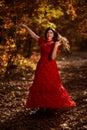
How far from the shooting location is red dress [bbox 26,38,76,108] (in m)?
9.05

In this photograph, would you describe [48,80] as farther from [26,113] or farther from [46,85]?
[26,113]

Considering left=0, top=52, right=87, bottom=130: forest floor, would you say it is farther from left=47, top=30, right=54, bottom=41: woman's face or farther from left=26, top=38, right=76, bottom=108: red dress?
left=47, top=30, right=54, bottom=41: woman's face

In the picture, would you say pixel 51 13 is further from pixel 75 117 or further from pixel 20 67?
pixel 75 117

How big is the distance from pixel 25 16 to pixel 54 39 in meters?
7.72

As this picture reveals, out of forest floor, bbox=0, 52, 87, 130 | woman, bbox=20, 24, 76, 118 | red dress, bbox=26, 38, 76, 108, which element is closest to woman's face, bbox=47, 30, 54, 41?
woman, bbox=20, 24, 76, 118

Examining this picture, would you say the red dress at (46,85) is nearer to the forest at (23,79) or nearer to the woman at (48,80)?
the woman at (48,80)

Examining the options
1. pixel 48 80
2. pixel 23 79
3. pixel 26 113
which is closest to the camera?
pixel 48 80

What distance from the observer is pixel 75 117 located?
9.85 m

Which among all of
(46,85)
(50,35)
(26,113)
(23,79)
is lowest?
(23,79)

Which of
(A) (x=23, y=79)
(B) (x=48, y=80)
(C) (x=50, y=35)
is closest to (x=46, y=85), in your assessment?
(B) (x=48, y=80)

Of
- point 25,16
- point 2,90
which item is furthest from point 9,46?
point 2,90

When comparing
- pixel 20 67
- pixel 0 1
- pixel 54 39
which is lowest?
pixel 20 67

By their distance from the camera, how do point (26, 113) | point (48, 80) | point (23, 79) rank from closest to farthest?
point (48, 80), point (26, 113), point (23, 79)

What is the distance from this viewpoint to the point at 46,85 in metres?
9.08
